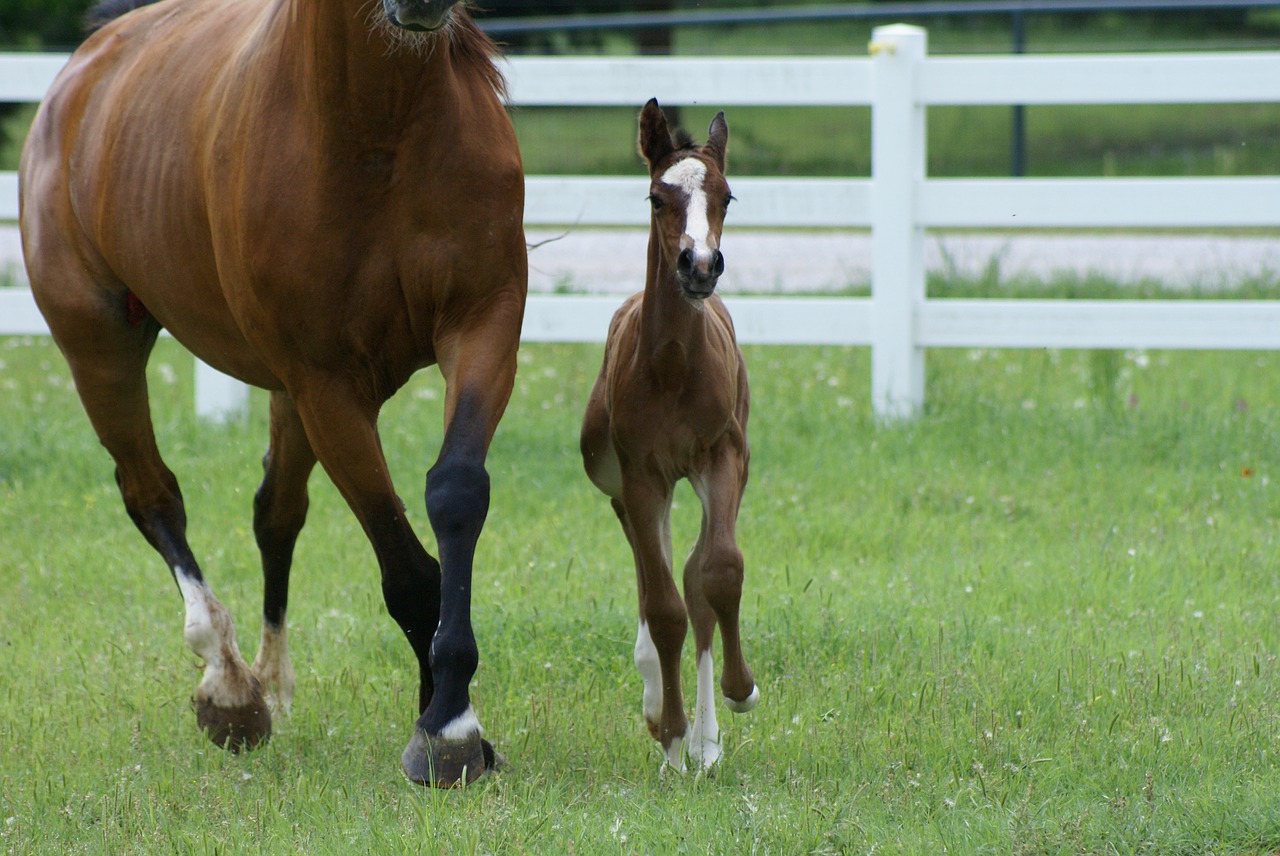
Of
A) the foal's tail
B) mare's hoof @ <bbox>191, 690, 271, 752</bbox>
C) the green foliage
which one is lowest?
mare's hoof @ <bbox>191, 690, 271, 752</bbox>

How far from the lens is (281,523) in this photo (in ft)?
15.6

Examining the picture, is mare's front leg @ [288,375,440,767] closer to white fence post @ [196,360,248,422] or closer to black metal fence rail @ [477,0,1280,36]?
white fence post @ [196,360,248,422]

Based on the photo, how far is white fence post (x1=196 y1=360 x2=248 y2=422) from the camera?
7.69 metres

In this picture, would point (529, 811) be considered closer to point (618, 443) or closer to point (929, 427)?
point (618, 443)

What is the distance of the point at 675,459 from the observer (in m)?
3.87

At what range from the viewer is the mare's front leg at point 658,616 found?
3.79m

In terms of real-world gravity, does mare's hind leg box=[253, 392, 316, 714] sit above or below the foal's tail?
below

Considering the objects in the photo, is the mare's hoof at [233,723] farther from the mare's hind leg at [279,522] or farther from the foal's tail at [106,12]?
the foal's tail at [106,12]

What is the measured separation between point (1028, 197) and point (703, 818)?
4641 mm

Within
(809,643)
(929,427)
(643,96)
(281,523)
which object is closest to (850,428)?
(929,427)

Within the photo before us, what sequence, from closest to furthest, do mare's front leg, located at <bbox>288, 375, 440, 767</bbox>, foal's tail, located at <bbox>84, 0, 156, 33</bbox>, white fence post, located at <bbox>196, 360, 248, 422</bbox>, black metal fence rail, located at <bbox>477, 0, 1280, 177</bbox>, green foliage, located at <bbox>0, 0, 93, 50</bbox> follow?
mare's front leg, located at <bbox>288, 375, 440, 767</bbox>, foal's tail, located at <bbox>84, 0, 156, 33</bbox>, white fence post, located at <bbox>196, 360, 248, 422</bbox>, black metal fence rail, located at <bbox>477, 0, 1280, 177</bbox>, green foliage, located at <bbox>0, 0, 93, 50</bbox>

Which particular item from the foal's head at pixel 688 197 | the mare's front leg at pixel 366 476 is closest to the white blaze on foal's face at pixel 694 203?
the foal's head at pixel 688 197

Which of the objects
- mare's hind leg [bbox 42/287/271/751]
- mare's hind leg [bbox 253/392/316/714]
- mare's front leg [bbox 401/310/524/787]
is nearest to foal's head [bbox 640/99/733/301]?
mare's front leg [bbox 401/310/524/787]

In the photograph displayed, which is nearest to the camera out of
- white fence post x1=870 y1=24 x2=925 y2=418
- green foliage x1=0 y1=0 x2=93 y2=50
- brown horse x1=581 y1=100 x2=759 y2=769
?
brown horse x1=581 y1=100 x2=759 y2=769
